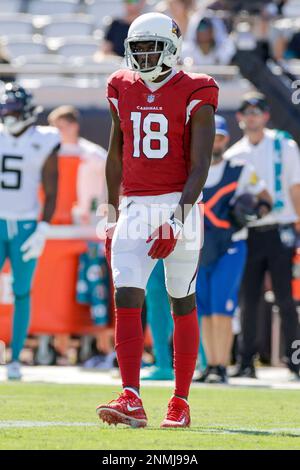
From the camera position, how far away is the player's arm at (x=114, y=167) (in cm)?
596

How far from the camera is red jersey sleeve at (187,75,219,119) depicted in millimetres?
5742

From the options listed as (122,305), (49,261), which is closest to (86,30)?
(49,261)

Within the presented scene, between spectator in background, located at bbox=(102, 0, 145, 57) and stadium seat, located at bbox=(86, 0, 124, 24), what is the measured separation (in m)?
2.48

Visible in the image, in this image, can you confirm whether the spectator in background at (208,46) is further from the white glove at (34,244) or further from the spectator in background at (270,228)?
the white glove at (34,244)

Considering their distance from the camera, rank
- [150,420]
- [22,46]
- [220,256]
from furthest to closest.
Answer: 1. [22,46]
2. [220,256]
3. [150,420]

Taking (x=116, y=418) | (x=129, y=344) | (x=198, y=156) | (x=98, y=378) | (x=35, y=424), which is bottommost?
(x=98, y=378)

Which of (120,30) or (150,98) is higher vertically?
(150,98)

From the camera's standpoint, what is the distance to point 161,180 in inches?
227

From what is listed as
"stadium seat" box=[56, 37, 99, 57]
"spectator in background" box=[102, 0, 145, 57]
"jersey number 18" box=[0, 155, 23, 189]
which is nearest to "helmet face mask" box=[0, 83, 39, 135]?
"jersey number 18" box=[0, 155, 23, 189]

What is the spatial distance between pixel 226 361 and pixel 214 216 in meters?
0.98

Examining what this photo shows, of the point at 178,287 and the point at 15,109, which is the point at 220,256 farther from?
the point at 178,287

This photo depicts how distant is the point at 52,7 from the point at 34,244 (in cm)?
862

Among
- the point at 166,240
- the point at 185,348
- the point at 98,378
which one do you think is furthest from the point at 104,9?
the point at 166,240

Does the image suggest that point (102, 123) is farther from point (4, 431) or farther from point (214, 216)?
point (4, 431)
